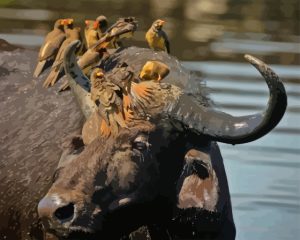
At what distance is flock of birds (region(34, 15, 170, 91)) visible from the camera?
7000 mm

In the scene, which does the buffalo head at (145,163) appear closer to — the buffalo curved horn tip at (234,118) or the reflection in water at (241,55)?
the buffalo curved horn tip at (234,118)

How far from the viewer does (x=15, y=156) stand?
7309 millimetres

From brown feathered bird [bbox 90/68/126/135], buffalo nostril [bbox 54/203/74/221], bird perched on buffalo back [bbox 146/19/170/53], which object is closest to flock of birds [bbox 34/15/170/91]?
bird perched on buffalo back [bbox 146/19/170/53]

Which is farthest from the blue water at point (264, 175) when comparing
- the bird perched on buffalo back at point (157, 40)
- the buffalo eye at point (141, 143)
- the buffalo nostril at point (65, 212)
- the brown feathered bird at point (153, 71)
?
the buffalo nostril at point (65, 212)

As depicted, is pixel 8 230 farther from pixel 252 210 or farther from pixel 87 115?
pixel 252 210

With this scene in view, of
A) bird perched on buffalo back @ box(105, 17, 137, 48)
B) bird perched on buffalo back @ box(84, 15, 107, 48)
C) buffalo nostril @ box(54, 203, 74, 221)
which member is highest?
bird perched on buffalo back @ box(105, 17, 137, 48)

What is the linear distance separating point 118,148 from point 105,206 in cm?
30

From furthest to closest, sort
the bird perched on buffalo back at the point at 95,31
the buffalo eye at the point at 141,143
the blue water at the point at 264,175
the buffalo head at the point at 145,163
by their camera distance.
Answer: the blue water at the point at 264,175 → the bird perched on buffalo back at the point at 95,31 → the buffalo eye at the point at 141,143 → the buffalo head at the point at 145,163

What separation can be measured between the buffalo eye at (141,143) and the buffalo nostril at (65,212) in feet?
1.71

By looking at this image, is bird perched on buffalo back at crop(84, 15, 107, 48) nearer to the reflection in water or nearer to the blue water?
the blue water

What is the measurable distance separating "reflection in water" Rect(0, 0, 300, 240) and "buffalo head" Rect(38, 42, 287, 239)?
2.92 metres

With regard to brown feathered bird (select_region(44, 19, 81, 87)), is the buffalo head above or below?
above

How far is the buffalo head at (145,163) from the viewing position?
19.0 feet

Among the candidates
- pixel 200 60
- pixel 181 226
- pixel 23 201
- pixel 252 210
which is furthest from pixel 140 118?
pixel 200 60
